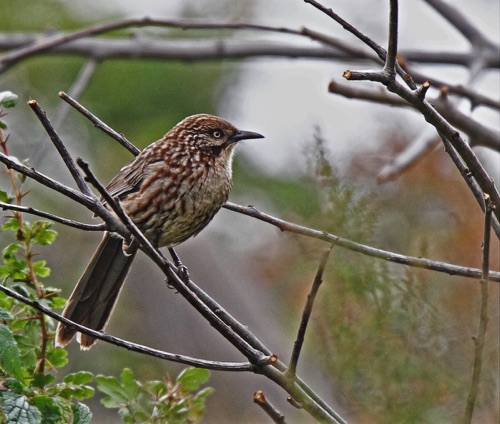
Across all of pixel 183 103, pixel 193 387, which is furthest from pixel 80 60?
pixel 193 387

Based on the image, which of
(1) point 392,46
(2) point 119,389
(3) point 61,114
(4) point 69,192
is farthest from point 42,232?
(3) point 61,114

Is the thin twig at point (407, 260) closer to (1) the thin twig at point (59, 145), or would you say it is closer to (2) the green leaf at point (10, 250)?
(1) the thin twig at point (59, 145)

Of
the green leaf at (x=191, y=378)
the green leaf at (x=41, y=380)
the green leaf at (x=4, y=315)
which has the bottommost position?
the green leaf at (x=41, y=380)

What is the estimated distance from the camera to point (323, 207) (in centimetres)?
425

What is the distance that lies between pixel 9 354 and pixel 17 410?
0.18m

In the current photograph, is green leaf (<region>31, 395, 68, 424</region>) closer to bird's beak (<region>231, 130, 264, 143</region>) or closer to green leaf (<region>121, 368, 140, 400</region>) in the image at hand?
green leaf (<region>121, 368, 140, 400</region>)

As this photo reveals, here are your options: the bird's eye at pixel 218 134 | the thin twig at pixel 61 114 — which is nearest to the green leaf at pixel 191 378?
the thin twig at pixel 61 114

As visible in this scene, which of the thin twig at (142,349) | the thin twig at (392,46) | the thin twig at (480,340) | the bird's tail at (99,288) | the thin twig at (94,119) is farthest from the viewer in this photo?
the bird's tail at (99,288)

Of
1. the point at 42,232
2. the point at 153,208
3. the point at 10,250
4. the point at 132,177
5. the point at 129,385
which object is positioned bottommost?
the point at 129,385

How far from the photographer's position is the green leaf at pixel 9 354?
2906 mm

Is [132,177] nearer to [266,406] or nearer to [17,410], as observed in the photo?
[17,410]

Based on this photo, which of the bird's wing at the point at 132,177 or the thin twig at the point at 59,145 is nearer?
the thin twig at the point at 59,145

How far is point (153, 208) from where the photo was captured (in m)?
4.47

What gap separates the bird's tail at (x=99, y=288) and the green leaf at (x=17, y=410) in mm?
1153
